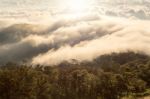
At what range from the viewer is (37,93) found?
131m

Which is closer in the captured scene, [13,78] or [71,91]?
[13,78]

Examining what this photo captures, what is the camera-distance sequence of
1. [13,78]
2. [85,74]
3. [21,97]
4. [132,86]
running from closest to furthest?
[13,78] < [21,97] < [132,86] < [85,74]

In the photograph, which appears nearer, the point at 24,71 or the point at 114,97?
the point at 24,71

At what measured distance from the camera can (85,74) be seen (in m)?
151

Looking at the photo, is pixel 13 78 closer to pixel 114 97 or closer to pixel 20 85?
pixel 20 85

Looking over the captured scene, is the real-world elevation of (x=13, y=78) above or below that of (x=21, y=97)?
above

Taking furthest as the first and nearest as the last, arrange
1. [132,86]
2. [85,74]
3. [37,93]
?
[85,74] < [132,86] < [37,93]

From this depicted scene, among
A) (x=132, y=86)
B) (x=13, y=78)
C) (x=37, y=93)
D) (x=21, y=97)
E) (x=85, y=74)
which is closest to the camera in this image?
(x=13, y=78)

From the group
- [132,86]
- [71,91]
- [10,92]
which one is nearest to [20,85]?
[10,92]

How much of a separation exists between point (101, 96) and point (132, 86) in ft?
45.3

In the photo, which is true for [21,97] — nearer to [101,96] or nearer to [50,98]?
[50,98]

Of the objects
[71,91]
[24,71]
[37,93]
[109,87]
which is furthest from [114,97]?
[24,71]

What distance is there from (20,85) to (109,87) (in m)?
46.8

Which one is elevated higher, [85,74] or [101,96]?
[85,74]
